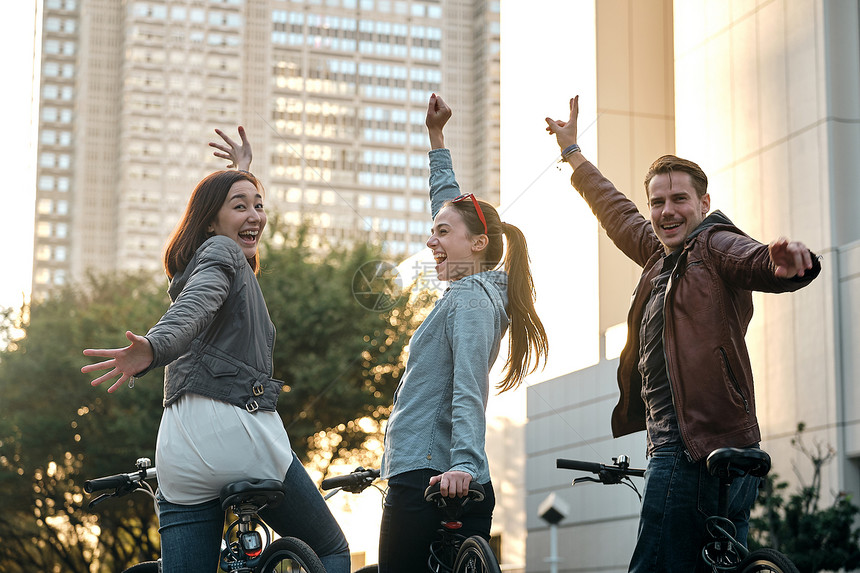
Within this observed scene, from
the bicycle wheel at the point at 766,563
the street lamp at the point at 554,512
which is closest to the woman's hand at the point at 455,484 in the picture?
the bicycle wheel at the point at 766,563

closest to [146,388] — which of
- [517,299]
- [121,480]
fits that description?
[121,480]

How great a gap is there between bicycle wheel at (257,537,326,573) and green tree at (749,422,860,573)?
27.1 ft

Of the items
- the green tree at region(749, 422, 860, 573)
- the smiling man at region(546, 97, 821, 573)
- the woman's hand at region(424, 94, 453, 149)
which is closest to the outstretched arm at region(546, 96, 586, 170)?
the woman's hand at region(424, 94, 453, 149)

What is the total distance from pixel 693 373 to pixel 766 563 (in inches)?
24.1

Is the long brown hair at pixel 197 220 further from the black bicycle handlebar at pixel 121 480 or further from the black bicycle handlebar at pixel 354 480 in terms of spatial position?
the black bicycle handlebar at pixel 354 480

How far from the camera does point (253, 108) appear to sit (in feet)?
317

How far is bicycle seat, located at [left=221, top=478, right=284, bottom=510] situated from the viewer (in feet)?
11.1

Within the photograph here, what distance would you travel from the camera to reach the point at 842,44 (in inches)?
535

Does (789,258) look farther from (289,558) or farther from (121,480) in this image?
(121,480)

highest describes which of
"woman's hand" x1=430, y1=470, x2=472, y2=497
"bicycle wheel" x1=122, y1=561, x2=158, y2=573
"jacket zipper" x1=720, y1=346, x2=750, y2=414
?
"jacket zipper" x1=720, y1=346, x2=750, y2=414

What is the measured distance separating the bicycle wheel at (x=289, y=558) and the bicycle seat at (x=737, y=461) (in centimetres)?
120

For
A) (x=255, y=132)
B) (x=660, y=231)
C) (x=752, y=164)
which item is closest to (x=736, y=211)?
(x=752, y=164)

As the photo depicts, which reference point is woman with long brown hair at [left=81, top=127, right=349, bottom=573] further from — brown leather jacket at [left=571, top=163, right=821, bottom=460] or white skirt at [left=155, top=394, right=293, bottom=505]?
brown leather jacket at [left=571, top=163, right=821, bottom=460]

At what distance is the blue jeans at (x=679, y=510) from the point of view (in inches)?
129
